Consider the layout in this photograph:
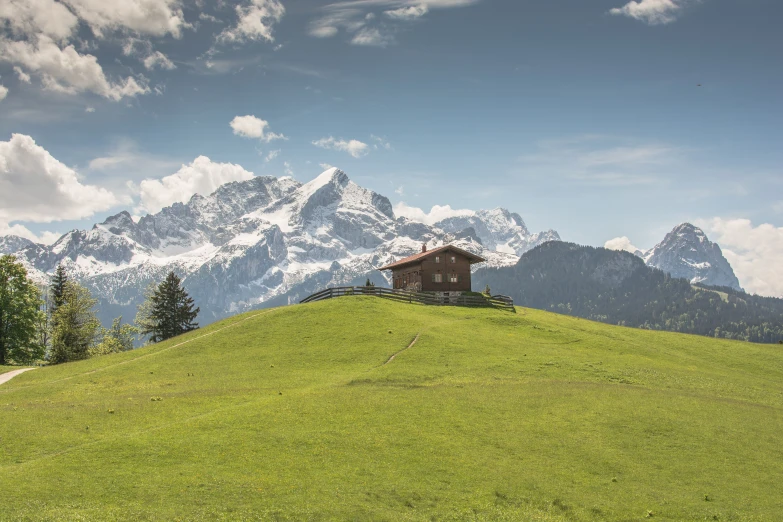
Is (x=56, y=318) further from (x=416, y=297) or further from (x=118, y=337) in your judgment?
(x=416, y=297)

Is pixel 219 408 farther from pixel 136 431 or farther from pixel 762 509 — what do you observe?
pixel 762 509

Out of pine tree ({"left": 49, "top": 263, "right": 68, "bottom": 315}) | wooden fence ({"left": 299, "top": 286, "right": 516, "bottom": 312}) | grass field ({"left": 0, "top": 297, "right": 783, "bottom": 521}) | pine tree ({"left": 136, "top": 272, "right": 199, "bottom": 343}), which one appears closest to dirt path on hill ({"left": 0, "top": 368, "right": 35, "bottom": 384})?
grass field ({"left": 0, "top": 297, "right": 783, "bottom": 521})

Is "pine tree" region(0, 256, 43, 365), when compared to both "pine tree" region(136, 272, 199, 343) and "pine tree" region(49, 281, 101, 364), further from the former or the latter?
"pine tree" region(136, 272, 199, 343)

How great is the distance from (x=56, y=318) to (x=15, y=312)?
406 inches

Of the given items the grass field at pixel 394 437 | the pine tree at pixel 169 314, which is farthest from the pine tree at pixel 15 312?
the grass field at pixel 394 437

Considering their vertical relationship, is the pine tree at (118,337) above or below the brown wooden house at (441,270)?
below

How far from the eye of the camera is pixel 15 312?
7631 centimetres

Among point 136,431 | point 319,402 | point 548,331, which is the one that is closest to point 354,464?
point 319,402

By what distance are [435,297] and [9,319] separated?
197 ft

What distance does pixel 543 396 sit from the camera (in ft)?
124

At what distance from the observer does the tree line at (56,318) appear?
7675cm

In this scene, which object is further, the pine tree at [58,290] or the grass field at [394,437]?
the pine tree at [58,290]

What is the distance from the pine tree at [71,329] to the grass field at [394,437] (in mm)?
32278

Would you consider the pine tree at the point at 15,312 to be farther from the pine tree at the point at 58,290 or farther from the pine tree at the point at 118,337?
the pine tree at the point at 118,337
